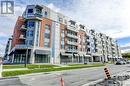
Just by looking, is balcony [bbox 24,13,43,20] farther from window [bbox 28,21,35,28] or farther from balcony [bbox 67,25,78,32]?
balcony [bbox 67,25,78,32]

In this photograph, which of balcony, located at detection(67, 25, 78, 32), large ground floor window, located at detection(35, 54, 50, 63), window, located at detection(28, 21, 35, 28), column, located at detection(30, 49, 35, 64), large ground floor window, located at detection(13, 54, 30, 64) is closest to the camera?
column, located at detection(30, 49, 35, 64)

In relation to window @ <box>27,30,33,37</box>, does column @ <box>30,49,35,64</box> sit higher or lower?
lower

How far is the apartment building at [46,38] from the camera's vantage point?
1967 inches

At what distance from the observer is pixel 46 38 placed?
55.4 meters

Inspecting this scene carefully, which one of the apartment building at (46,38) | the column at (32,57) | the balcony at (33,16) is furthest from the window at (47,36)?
the column at (32,57)

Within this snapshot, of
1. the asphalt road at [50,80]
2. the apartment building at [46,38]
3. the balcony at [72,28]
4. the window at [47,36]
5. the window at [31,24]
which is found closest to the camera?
the asphalt road at [50,80]

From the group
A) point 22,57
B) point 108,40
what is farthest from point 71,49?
point 108,40

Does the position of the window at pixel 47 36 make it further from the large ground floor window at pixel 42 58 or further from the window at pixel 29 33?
the window at pixel 29 33

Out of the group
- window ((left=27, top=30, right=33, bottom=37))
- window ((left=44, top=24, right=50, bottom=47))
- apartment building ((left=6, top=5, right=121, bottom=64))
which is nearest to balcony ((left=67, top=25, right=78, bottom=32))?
apartment building ((left=6, top=5, right=121, bottom=64))

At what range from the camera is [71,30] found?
6744cm

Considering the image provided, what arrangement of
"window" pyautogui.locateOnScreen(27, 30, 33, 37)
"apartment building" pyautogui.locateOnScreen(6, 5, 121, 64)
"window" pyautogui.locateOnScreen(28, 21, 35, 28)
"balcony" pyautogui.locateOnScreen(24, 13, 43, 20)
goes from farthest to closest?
"window" pyautogui.locateOnScreen(28, 21, 35, 28) → "balcony" pyautogui.locateOnScreen(24, 13, 43, 20) → "window" pyautogui.locateOnScreen(27, 30, 33, 37) → "apartment building" pyautogui.locateOnScreen(6, 5, 121, 64)

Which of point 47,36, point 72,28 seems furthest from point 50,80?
point 72,28

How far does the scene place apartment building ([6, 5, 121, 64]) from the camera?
1967 inches

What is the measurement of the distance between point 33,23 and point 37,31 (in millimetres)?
2805
